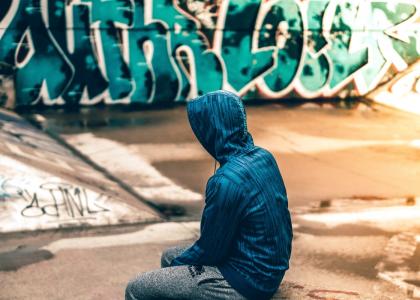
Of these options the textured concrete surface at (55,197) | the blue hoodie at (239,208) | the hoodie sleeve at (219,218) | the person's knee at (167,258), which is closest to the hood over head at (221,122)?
the blue hoodie at (239,208)

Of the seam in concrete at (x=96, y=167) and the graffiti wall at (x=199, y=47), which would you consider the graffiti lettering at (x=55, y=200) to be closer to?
the seam in concrete at (x=96, y=167)

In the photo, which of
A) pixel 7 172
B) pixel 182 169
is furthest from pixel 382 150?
pixel 7 172

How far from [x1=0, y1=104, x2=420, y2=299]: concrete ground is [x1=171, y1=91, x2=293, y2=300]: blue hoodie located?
433mm

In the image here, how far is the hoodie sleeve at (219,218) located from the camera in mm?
3012

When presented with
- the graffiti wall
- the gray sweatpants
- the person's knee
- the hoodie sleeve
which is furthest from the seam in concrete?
the hoodie sleeve

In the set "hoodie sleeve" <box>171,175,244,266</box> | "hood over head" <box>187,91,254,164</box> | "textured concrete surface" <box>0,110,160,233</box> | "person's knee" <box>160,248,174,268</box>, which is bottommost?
"textured concrete surface" <box>0,110,160,233</box>

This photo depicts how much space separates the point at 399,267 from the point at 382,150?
4.53m

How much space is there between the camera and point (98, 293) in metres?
4.60

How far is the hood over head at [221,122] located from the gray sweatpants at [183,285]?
0.59 metres

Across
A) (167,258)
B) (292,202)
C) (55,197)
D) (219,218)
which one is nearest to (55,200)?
(55,197)

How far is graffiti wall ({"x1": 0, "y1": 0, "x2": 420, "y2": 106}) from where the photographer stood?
Result: 1133 centimetres

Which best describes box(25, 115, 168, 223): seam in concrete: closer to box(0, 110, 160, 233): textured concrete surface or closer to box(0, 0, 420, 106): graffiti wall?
box(0, 110, 160, 233): textured concrete surface

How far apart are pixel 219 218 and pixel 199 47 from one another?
9641 millimetres

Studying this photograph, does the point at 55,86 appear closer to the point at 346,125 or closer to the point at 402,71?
the point at 346,125
